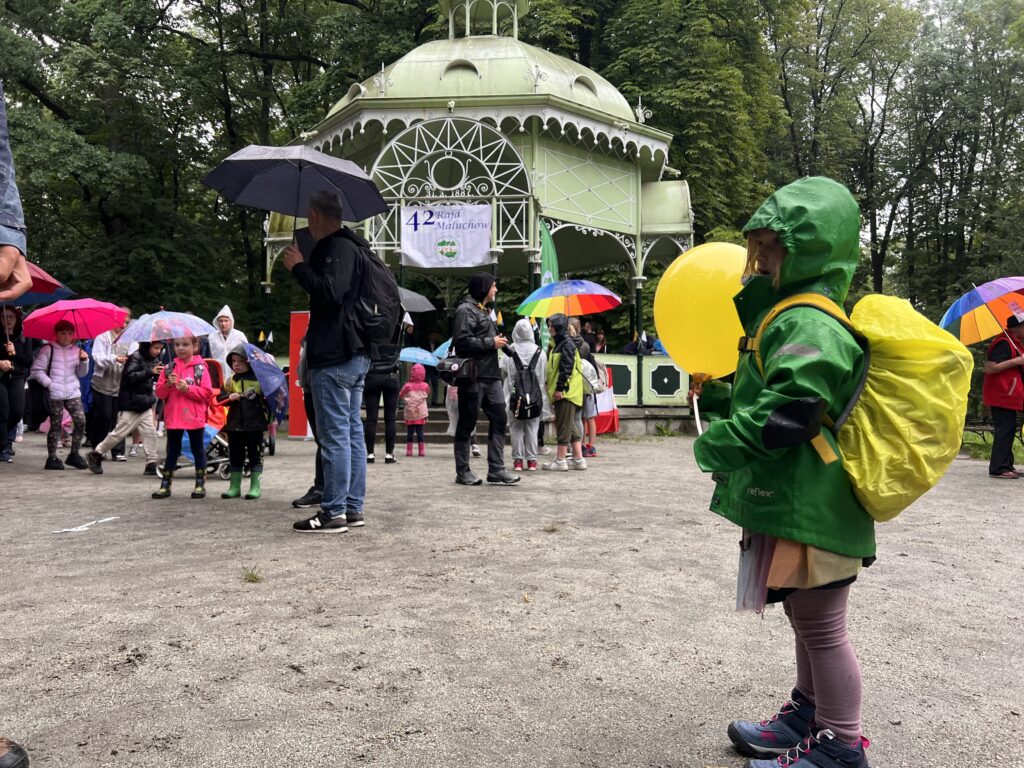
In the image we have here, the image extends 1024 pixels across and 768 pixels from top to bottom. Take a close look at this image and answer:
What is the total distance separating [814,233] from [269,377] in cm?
545

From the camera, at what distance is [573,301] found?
1251 cm

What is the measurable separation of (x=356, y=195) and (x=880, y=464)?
589 centimetres

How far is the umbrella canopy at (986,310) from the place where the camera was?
31.3 feet

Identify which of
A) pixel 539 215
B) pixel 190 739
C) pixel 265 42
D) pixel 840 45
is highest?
pixel 840 45

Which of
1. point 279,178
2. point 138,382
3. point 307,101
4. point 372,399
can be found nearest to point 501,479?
point 372,399

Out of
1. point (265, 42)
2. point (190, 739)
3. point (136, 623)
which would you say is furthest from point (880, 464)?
point (265, 42)

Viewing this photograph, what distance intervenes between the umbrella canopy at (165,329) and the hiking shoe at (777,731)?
19.5ft

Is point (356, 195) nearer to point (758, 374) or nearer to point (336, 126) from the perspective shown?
point (758, 374)

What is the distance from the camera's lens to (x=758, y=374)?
2.59m

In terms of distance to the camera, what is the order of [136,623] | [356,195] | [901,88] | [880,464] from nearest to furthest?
[880,464] < [136,623] < [356,195] < [901,88]

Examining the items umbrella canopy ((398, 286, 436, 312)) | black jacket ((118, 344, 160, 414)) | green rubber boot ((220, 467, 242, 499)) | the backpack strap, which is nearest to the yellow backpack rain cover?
the backpack strap

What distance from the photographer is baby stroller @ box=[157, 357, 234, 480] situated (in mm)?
7816

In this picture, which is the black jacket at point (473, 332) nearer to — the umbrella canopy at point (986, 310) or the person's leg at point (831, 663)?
the umbrella canopy at point (986, 310)

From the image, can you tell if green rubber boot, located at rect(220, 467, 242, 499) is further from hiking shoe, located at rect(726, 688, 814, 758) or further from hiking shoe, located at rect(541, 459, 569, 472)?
hiking shoe, located at rect(726, 688, 814, 758)
